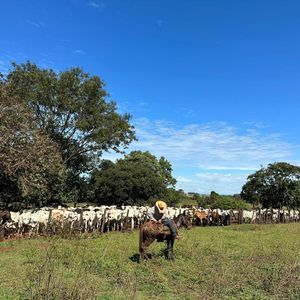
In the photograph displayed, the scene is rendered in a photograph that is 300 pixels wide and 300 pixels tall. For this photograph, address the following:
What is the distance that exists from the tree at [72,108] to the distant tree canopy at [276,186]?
53.3 feet

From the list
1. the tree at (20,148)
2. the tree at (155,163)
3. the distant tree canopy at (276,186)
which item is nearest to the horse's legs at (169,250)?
the tree at (20,148)

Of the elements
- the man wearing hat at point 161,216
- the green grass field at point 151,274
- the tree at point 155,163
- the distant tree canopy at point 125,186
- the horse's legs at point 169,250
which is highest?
the tree at point 155,163

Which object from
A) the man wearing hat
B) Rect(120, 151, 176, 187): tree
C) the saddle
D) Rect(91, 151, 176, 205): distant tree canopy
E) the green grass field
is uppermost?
Rect(120, 151, 176, 187): tree

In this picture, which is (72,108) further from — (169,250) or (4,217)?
(169,250)

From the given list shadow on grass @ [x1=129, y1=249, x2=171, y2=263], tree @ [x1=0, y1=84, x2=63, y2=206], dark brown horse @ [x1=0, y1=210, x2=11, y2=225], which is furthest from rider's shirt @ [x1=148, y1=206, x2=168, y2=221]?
tree @ [x1=0, y1=84, x2=63, y2=206]

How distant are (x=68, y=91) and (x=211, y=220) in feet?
41.4

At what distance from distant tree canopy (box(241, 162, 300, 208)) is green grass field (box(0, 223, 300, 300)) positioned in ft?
87.4

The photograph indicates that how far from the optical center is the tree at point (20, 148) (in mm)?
16203

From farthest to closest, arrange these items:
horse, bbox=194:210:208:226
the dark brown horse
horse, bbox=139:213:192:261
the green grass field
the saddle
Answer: horse, bbox=194:210:208:226, the dark brown horse, the saddle, horse, bbox=139:213:192:261, the green grass field

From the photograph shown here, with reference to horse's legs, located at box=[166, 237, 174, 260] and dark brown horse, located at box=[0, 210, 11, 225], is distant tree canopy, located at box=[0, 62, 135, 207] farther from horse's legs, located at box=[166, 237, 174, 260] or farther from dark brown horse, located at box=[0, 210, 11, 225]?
horse's legs, located at box=[166, 237, 174, 260]

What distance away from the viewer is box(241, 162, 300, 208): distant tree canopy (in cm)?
3772

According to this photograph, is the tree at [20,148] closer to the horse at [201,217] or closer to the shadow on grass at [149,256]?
the shadow on grass at [149,256]

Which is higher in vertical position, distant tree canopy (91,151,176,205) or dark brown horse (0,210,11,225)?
distant tree canopy (91,151,176,205)

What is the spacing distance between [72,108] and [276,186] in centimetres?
2162
